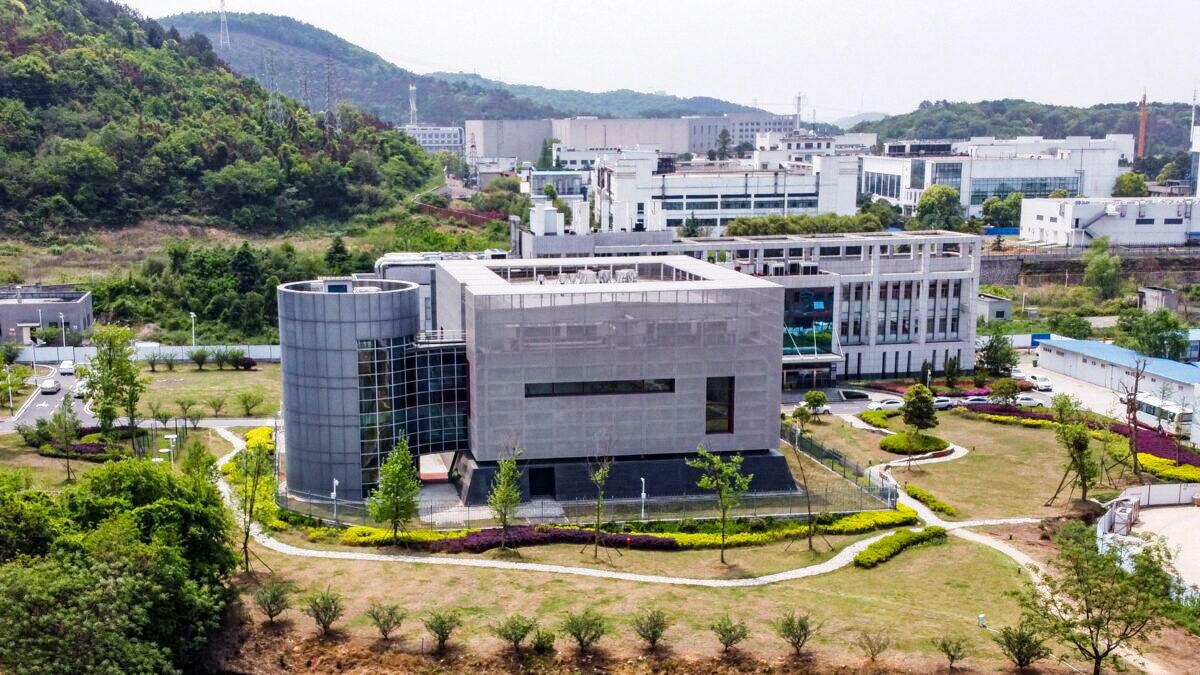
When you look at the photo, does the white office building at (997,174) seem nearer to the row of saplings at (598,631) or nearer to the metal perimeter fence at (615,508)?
the metal perimeter fence at (615,508)

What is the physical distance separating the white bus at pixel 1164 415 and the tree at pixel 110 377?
4409 cm

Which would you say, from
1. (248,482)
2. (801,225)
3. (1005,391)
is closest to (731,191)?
(801,225)

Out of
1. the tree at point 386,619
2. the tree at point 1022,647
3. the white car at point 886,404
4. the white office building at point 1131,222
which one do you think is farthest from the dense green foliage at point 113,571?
the white office building at point 1131,222

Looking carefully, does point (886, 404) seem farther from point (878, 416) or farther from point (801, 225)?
point (801, 225)

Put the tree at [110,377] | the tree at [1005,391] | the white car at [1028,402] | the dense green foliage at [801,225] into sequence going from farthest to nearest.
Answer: the dense green foliage at [801,225] → the white car at [1028,402] → the tree at [1005,391] → the tree at [110,377]

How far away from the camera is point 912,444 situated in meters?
45.1

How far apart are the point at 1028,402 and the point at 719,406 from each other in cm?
2252

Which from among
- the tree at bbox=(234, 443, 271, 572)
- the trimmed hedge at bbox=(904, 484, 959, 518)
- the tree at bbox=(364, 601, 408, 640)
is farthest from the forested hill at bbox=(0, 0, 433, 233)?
the tree at bbox=(364, 601, 408, 640)

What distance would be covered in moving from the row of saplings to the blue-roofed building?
89.0 ft

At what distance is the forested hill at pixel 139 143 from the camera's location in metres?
82.7

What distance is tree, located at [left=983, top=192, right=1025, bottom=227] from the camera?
360ft

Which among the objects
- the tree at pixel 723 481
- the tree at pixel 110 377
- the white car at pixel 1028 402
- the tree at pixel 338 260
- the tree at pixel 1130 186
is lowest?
the white car at pixel 1028 402

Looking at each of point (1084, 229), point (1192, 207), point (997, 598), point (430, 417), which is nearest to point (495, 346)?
point (430, 417)

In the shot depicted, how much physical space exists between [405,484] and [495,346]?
20.7 ft
